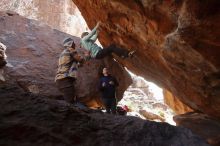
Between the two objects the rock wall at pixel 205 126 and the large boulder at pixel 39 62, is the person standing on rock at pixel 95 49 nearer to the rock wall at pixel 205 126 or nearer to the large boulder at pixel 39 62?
the large boulder at pixel 39 62

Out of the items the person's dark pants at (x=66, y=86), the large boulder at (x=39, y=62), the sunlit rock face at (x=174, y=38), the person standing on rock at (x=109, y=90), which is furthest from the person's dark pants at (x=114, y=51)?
the large boulder at (x=39, y=62)

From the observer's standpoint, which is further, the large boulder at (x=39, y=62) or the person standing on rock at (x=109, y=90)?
the large boulder at (x=39, y=62)

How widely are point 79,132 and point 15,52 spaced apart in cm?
884

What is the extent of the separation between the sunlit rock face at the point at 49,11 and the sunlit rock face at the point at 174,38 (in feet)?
41.4

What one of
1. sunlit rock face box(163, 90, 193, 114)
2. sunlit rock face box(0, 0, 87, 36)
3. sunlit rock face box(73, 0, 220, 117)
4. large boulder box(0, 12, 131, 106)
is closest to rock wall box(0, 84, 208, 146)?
sunlit rock face box(73, 0, 220, 117)

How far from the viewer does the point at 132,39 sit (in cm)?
991

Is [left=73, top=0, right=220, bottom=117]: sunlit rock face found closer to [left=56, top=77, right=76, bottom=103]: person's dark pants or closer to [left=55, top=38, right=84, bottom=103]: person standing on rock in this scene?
[left=55, top=38, right=84, bottom=103]: person standing on rock

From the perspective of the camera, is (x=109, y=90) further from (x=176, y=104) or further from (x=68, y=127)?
(x=68, y=127)

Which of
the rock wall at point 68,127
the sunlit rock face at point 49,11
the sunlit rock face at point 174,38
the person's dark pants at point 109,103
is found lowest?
the rock wall at point 68,127

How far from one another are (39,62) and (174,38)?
20.0 ft

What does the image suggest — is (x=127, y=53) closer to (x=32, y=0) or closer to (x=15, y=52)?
(x=15, y=52)

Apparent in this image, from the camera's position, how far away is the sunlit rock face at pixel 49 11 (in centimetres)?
2316

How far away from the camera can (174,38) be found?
7.25 metres

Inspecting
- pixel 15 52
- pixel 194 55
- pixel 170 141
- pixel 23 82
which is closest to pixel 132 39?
pixel 194 55
